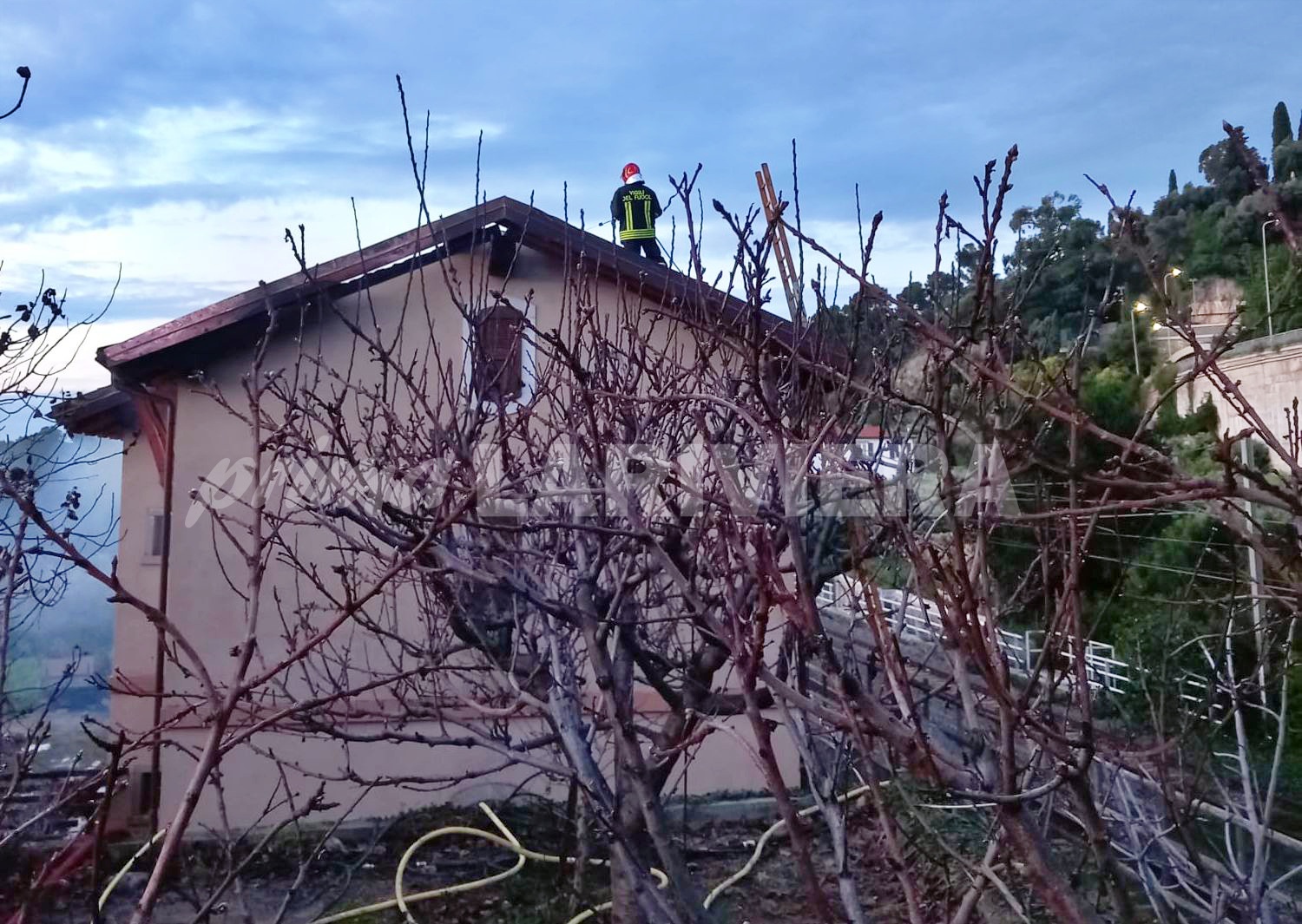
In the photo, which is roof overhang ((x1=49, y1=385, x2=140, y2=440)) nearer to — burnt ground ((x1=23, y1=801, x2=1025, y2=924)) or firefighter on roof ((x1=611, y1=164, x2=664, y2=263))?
burnt ground ((x1=23, y1=801, x2=1025, y2=924))

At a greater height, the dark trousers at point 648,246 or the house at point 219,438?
the dark trousers at point 648,246

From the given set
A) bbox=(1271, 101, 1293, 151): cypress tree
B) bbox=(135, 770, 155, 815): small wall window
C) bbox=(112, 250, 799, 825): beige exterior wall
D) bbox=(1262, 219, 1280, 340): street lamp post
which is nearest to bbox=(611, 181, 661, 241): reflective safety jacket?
bbox=(112, 250, 799, 825): beige exterior wall

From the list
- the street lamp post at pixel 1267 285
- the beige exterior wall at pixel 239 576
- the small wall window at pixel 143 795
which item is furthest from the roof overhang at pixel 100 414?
the street lamp post at pixel 1267 285

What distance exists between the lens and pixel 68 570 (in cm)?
452

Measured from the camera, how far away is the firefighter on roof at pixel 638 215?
264 inches

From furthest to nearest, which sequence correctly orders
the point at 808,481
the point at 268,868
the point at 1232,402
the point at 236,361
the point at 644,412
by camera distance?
1. the point at 236,361
2. the point at 268,868
3. the point at 644,412
4. the point at 808,481
5. the point at 1232,402

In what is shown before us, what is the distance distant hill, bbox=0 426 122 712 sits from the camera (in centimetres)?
504

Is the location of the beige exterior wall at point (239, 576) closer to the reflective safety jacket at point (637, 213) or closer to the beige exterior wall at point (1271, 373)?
the reflective safety jacket at point (637, 213)

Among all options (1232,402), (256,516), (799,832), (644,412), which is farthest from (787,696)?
(644,412)

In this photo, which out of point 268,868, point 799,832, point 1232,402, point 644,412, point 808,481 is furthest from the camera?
point 268,868

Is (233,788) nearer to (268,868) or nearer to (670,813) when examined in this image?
(268,868)

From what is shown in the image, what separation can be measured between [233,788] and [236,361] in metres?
3.29

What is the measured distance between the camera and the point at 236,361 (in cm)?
795

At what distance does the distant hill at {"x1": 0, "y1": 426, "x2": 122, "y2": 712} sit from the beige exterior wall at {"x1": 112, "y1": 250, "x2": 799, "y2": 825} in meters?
0.28
